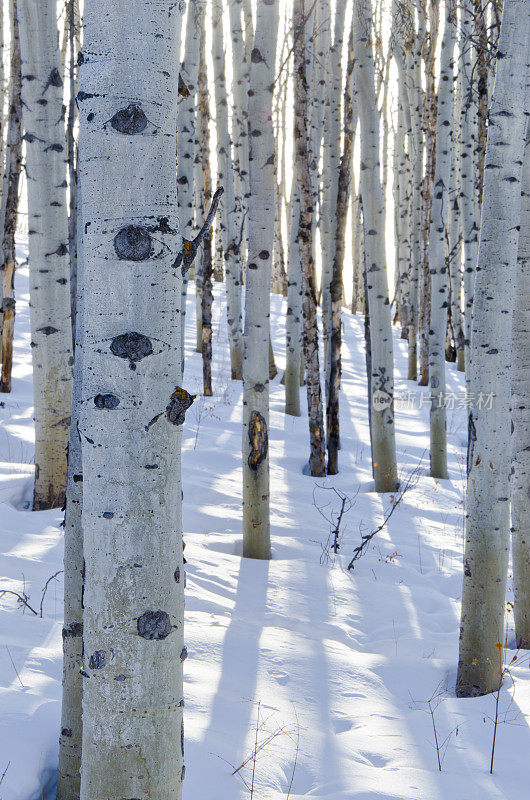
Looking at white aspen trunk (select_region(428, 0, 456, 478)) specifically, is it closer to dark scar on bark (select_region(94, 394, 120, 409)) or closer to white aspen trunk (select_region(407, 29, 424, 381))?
white aspen trunk (select_region(407, 29, 424, 381))

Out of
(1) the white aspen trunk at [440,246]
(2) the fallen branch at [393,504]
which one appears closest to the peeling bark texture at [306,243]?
(2) the fallen branch at [393,504]

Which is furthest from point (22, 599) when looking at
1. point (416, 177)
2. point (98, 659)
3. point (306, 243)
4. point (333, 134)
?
point (416, 177)

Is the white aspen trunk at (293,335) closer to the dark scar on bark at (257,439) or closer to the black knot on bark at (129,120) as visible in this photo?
the dark scar on bark at (257,439)

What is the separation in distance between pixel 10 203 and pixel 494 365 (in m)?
6.22

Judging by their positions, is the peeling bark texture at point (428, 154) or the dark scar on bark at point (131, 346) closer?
the dark scar on bark at point (131, 346)

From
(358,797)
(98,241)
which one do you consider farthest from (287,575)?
(98,241)

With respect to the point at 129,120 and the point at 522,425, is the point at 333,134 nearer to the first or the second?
the point at 522,425

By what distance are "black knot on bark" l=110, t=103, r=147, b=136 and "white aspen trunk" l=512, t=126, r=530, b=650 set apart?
2684 millimetres

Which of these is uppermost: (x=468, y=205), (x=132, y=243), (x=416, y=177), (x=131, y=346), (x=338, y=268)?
(x=416, y=177)

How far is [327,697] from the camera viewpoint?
2896 mm

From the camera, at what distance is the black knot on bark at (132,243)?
4.27ft

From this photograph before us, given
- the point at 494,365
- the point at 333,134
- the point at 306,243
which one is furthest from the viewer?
the point at 333,134

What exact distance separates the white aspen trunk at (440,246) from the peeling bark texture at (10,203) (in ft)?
15.1

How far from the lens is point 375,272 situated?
20.9 feet
